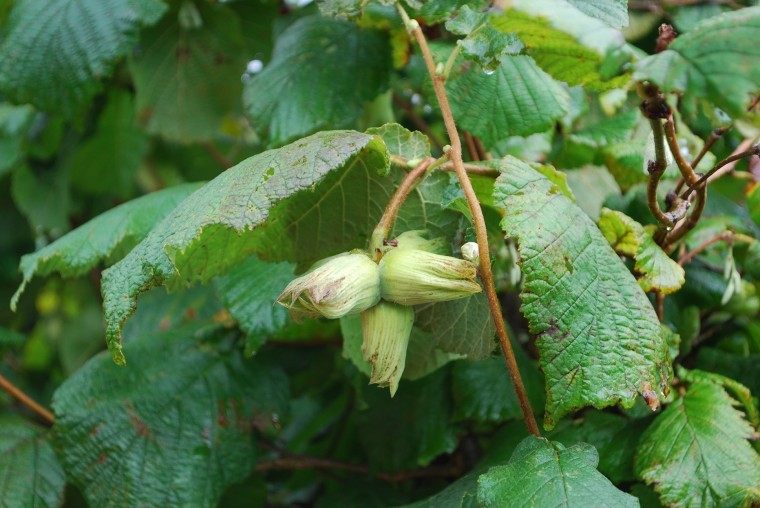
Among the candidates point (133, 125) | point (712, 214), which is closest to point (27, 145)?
point (133, 125)

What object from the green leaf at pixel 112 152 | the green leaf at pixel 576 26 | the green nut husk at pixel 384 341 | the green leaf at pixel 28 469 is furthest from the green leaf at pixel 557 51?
the green leaf at pixel 112 152

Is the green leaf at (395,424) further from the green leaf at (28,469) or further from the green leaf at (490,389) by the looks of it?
the green leaf at (28,469)

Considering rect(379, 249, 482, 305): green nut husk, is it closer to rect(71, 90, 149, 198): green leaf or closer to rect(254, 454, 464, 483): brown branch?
rect(254, 454, 464, 483): brown branch

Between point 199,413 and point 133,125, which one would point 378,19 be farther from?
point 133,125

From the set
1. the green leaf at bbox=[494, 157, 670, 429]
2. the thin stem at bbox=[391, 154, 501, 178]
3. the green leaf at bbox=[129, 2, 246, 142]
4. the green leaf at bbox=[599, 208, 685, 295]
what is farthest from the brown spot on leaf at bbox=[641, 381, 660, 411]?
the green leaf at bbox=[129, 2, 246, 142]

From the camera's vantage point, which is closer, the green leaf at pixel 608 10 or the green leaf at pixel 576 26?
the green leaf at pixel 576 26

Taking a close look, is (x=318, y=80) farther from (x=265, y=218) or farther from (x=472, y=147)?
(x=265, y=218)

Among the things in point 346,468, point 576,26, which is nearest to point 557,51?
point 576,26
